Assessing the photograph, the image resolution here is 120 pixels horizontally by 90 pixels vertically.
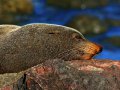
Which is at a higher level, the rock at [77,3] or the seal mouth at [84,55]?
the rock at [77,3]

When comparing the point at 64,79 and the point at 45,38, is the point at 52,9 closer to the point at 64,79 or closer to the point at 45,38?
the point at 45,38

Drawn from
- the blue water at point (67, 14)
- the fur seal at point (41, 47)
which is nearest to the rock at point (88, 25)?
the blue water at point (67, 14)

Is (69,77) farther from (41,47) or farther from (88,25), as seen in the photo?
(88,25)

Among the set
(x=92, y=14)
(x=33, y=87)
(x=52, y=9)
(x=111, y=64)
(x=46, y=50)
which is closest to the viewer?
(x=33, y=87)

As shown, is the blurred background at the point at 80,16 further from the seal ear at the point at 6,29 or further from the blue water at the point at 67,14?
the seal ear at the point at 6,29

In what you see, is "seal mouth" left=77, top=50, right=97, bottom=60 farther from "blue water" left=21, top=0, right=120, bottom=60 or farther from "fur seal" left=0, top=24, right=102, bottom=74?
"blue water" left=21, top=0, right=120, bottom=60

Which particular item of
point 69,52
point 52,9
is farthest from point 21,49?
point 52,9

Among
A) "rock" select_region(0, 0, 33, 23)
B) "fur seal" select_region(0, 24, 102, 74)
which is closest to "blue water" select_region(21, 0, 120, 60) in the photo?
"rock" select_region(0, 0, 33, 23)
